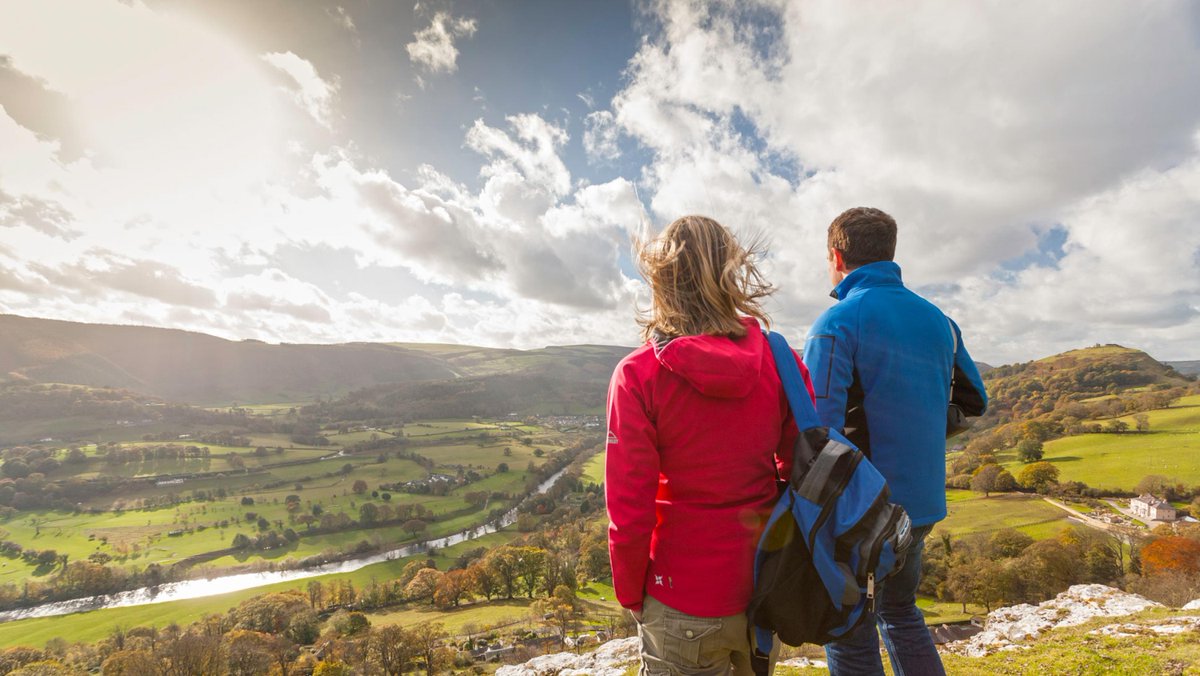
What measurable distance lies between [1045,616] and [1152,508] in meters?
42.2

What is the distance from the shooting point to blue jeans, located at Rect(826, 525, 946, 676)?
2787mm

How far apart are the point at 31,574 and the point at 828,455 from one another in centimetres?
10902

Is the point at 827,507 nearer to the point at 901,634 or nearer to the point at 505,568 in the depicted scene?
the point at 901,634

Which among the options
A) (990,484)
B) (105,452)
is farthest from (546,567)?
(105,452)

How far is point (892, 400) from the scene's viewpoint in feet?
8.85

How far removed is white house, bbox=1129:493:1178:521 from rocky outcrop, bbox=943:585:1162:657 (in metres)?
36.4

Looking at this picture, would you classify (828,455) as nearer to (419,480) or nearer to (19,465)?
(419,480)

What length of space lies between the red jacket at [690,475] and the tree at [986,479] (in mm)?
62621

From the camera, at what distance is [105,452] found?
106938mm

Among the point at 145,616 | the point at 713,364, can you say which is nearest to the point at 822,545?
the point at 713,364

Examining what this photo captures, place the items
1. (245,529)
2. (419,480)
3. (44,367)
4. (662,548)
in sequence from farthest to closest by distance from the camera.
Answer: (44,367), (419,480), (245,529), (662,548)

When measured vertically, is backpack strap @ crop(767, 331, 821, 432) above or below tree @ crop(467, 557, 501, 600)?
above

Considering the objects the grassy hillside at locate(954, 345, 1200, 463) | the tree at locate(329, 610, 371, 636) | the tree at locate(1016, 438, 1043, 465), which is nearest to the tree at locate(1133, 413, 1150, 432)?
the grassy hillside at locate(954, 345, 1200, 463)

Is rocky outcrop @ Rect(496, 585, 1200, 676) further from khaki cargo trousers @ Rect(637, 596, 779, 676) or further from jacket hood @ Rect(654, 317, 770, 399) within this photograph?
jacket hood @ Rect(654, 317, 770, 399)
